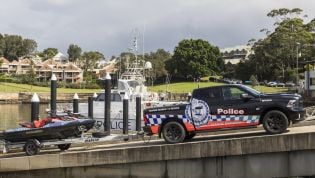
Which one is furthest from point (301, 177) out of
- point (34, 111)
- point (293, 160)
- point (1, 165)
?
point (34, 111)

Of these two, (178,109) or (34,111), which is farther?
(34,111)

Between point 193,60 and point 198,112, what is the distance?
365 feet

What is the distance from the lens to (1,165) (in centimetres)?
1683

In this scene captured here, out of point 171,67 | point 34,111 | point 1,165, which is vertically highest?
point 171,67

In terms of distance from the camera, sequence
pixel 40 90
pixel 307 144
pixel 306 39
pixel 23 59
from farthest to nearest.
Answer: pixel 23 59 < pixel 40 90 < pixel 306 39 < pixel 307 144

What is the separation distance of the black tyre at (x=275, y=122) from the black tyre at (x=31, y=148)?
754 centimetres

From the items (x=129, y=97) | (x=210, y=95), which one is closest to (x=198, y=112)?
(x=210, y=95)

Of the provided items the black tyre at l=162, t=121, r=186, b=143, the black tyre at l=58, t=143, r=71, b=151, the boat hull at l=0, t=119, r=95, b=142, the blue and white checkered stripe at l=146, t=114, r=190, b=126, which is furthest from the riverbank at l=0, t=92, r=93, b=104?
the black tyre at l=162, t=121, r=186, b=143

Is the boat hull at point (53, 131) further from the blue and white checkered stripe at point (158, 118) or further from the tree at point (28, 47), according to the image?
the tree at point (28, 47)

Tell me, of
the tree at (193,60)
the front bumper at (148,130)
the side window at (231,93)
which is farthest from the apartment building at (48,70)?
the side window at (231,93)

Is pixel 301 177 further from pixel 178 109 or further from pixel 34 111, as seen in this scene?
pixel 34 111

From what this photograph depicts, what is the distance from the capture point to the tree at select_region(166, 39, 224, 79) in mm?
125000

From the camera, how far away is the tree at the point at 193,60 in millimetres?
125000

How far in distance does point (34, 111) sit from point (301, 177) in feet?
35.9
